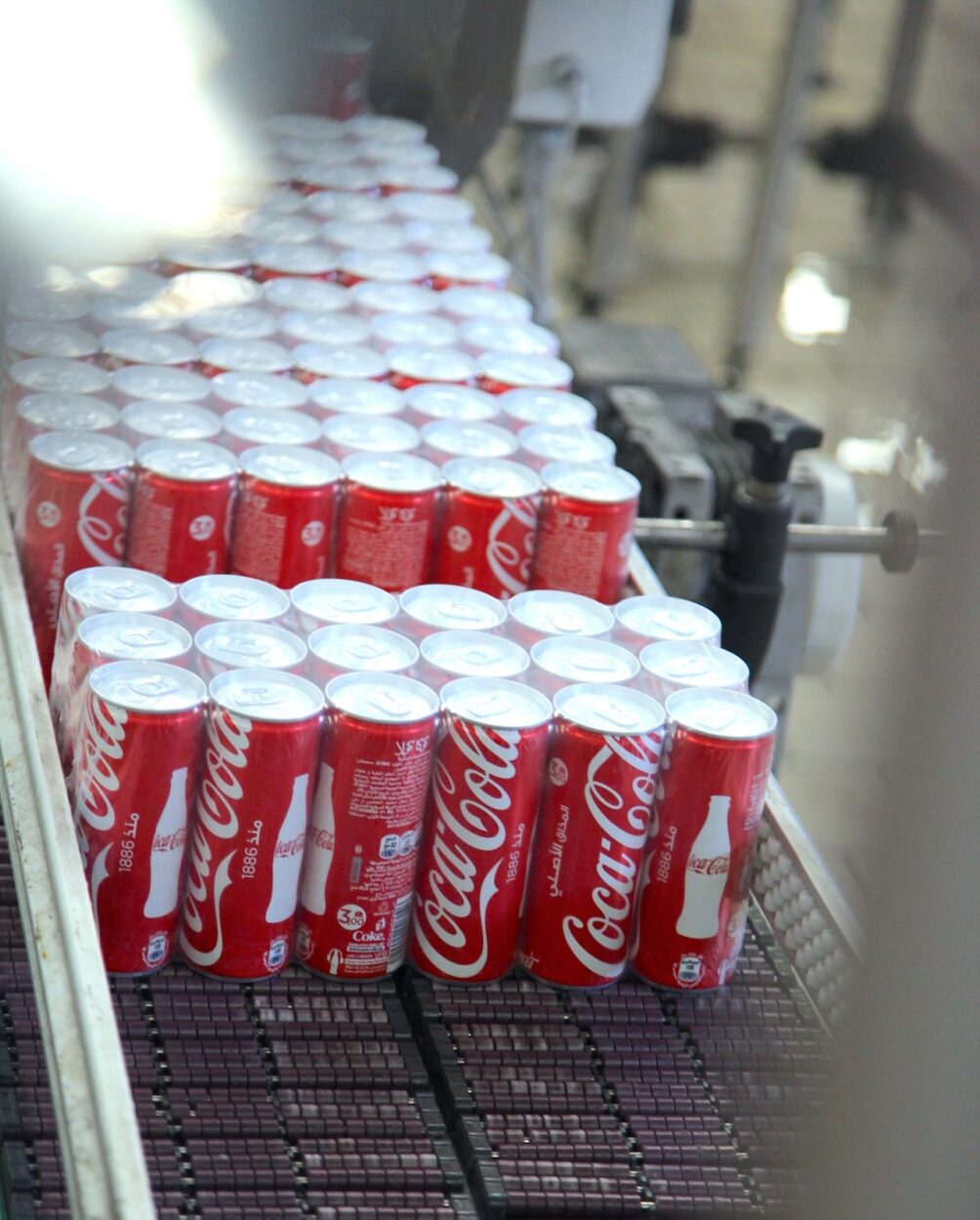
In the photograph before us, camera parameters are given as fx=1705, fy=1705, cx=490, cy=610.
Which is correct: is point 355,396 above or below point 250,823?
above

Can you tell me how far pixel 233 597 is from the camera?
5.95ft

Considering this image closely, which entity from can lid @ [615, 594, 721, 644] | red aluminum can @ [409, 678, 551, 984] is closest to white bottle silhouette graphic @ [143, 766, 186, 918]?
red aluminum can @ [409, 678, 551, 984]

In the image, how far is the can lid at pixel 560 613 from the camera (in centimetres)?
183

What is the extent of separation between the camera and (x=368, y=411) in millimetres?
2221

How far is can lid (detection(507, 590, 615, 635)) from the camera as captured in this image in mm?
1829

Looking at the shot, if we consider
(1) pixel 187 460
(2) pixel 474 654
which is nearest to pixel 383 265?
(1) pixel 187 460

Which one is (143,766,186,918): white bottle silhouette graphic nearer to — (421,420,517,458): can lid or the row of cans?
the row of cans

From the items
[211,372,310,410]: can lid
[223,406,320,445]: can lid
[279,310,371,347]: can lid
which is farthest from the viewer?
[279,310,371,347]: can lid

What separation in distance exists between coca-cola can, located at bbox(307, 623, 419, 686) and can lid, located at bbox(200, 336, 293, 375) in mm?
687

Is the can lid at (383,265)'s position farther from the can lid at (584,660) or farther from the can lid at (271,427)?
the can lid at (584,660)

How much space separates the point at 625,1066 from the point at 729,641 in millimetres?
1207

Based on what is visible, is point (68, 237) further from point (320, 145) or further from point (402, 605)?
point (402, 605)

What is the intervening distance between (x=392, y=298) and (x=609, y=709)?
120cm

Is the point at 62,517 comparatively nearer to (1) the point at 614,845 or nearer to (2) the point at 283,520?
(2) the point at 283,520
